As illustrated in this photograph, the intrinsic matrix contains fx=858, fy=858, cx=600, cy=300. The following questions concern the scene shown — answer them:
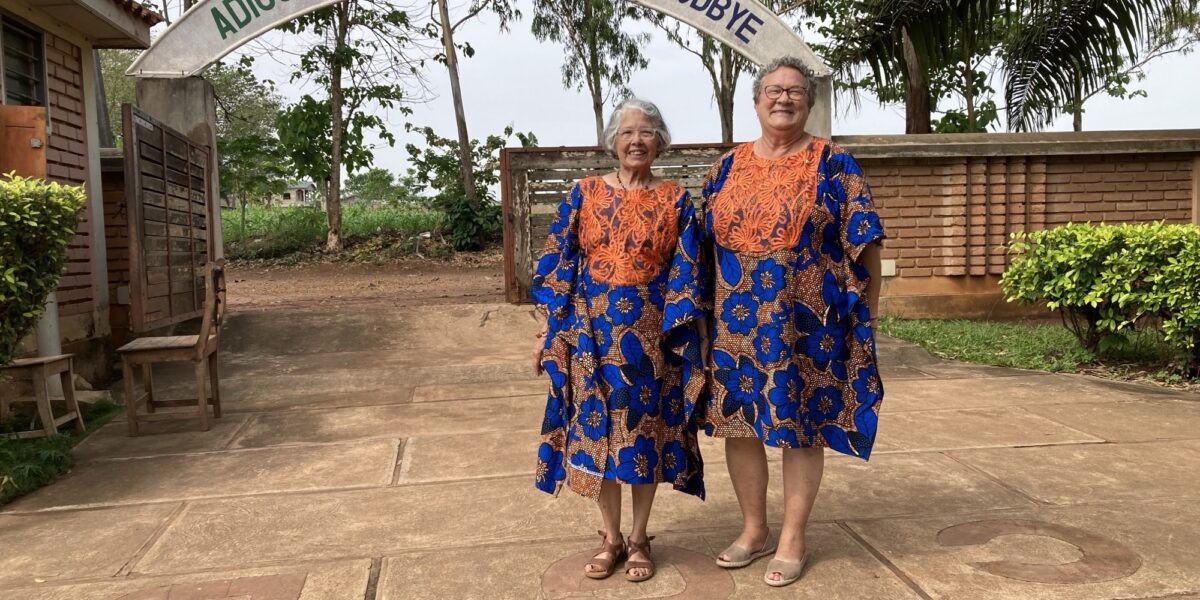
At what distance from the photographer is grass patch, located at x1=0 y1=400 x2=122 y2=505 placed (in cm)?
398

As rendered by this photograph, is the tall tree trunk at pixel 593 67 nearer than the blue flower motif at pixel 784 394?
No

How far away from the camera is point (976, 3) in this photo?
8.83m

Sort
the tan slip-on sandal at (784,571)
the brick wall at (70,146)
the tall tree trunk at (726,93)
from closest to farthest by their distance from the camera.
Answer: the tan slip-on sandal at (784,571) → the brick wall at (70,146) → the tall tree trunk at (726,93)

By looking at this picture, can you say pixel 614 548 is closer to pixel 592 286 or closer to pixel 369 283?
pixel 592 286

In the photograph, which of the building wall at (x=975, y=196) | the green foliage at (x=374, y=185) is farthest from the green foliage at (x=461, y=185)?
the green foliage at (x=374, y=185)

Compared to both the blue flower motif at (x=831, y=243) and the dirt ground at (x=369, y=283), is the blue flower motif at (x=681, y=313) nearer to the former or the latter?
the blue flower motif at (x=831, y=243)

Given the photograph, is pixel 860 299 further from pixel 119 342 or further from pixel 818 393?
pixel 119 342

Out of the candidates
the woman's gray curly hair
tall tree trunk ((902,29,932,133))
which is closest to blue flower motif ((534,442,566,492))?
the woman's gray curly hair

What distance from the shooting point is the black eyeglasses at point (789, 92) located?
2.69m

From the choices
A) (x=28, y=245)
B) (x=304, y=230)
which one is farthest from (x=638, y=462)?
(x=304, y=230)

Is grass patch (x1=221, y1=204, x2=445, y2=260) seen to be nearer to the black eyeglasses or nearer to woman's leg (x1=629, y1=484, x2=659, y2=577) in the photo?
woman's leg (x1=629, y1=484, x2=659, y2=577)

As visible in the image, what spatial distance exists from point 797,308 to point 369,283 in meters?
12.7

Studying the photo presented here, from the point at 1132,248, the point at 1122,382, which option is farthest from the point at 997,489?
the point at 1132,248

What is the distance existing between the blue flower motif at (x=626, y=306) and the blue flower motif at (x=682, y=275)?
0.11 meters
